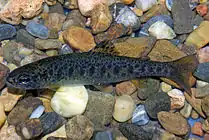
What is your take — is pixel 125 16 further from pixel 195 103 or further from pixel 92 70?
pixel 195 103

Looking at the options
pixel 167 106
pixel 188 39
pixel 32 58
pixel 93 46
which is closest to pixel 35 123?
pixel 32 58

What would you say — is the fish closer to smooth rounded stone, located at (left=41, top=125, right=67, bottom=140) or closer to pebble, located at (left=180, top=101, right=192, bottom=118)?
pebble, located at (left=180, top=101, right=192, bottom=118)

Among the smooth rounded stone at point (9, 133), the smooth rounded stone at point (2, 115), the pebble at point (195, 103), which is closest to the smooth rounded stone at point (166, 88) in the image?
the pebble at point (195, 103)

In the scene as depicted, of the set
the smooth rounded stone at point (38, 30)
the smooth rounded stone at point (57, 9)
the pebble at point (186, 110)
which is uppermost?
the smooth rounded stone at point (57, 9)


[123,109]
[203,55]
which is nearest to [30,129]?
[123,109]

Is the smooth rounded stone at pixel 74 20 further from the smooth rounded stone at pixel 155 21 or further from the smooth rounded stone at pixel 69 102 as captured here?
the smooth rounded stone at pixel 69 102

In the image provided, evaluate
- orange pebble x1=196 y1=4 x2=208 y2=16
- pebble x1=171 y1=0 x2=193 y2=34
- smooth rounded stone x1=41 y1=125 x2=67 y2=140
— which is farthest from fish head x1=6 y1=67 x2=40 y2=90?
orange pebble x1=196 y1=4 x2=208 y2=16

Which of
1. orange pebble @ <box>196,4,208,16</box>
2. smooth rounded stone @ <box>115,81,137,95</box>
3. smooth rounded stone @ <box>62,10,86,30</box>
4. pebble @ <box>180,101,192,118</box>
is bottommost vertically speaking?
pebble @ <box>180,101,192,118</box>
